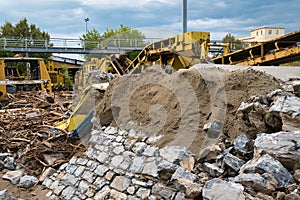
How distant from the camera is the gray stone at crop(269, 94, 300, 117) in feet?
11.8

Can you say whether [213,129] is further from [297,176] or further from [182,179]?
[297,176]

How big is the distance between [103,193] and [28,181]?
6.45 feet

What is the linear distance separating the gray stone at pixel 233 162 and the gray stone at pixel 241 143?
15 centimetres

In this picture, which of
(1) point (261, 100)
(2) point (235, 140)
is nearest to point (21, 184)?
(2) point (235, 140)

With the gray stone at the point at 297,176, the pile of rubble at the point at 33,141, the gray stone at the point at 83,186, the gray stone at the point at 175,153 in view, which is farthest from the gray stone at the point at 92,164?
the gray stone at the point at 297,176

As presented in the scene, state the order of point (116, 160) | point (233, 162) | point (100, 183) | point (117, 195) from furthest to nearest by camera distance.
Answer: point (116, 160)
point (100, 183)
point (117, 195)
point (233, 162)

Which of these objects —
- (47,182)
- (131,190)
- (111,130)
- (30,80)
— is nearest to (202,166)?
(131,190)

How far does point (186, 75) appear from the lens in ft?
17.1

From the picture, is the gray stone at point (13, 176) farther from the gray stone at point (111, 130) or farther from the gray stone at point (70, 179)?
the gray stone at point (111, 130)

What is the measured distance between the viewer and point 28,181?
5688 millimetres

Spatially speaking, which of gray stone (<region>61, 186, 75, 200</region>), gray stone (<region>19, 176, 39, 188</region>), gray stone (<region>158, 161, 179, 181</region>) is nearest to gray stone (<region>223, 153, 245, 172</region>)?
gray stone (<region>158, 161, 179, 181</region>)

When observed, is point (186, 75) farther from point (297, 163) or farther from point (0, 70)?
point (0, 70)

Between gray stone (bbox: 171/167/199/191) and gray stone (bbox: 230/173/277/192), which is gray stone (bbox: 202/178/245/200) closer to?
gray stone (bbox: 230/173/277/192)

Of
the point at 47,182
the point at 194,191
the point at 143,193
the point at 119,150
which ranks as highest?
the point at 194,191
